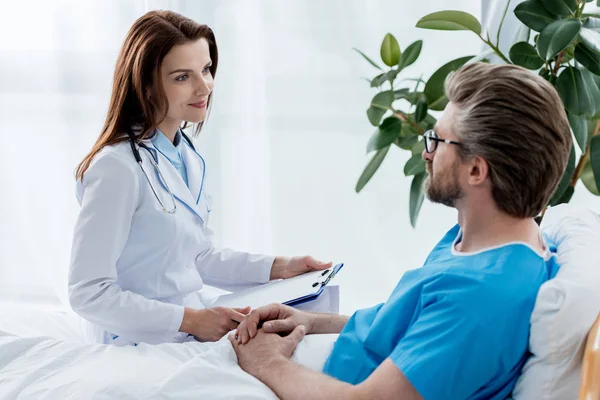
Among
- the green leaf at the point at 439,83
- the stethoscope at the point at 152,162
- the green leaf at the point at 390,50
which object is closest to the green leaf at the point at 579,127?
the green leaf at the point at 439,83

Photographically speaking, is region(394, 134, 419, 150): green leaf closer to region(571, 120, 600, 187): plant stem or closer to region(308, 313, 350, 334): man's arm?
region(571, 120, 600, 187): plant stem

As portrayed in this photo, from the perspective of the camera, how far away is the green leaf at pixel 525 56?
6.37 feet

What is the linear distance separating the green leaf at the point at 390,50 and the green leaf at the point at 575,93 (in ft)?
1.66

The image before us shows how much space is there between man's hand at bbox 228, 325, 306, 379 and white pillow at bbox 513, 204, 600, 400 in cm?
43

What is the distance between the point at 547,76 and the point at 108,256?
1.19 metres

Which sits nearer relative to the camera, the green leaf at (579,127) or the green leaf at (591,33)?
the green leaf at (591,33)

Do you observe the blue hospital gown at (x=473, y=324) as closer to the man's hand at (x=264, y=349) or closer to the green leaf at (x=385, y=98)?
the man's hand at (x=264, y=349)

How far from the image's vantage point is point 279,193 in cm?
299

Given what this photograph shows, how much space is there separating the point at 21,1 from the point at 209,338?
6.10ft

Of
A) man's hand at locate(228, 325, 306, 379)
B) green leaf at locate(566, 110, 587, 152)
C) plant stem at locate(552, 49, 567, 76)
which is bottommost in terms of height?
man's hand at locate(228, 325, 306, 379)

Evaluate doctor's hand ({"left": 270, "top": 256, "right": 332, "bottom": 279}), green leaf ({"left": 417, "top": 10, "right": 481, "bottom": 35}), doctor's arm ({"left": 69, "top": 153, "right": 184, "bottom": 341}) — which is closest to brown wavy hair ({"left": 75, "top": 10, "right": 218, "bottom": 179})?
doctor's arm ({"left": 69, "top": 153, "right": 184, "bottom": 341})

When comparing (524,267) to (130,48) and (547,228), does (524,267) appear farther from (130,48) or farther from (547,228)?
(130,48)

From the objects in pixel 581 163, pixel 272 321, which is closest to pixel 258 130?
pixel 581 163

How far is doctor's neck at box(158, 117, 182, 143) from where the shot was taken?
6.01 feet
